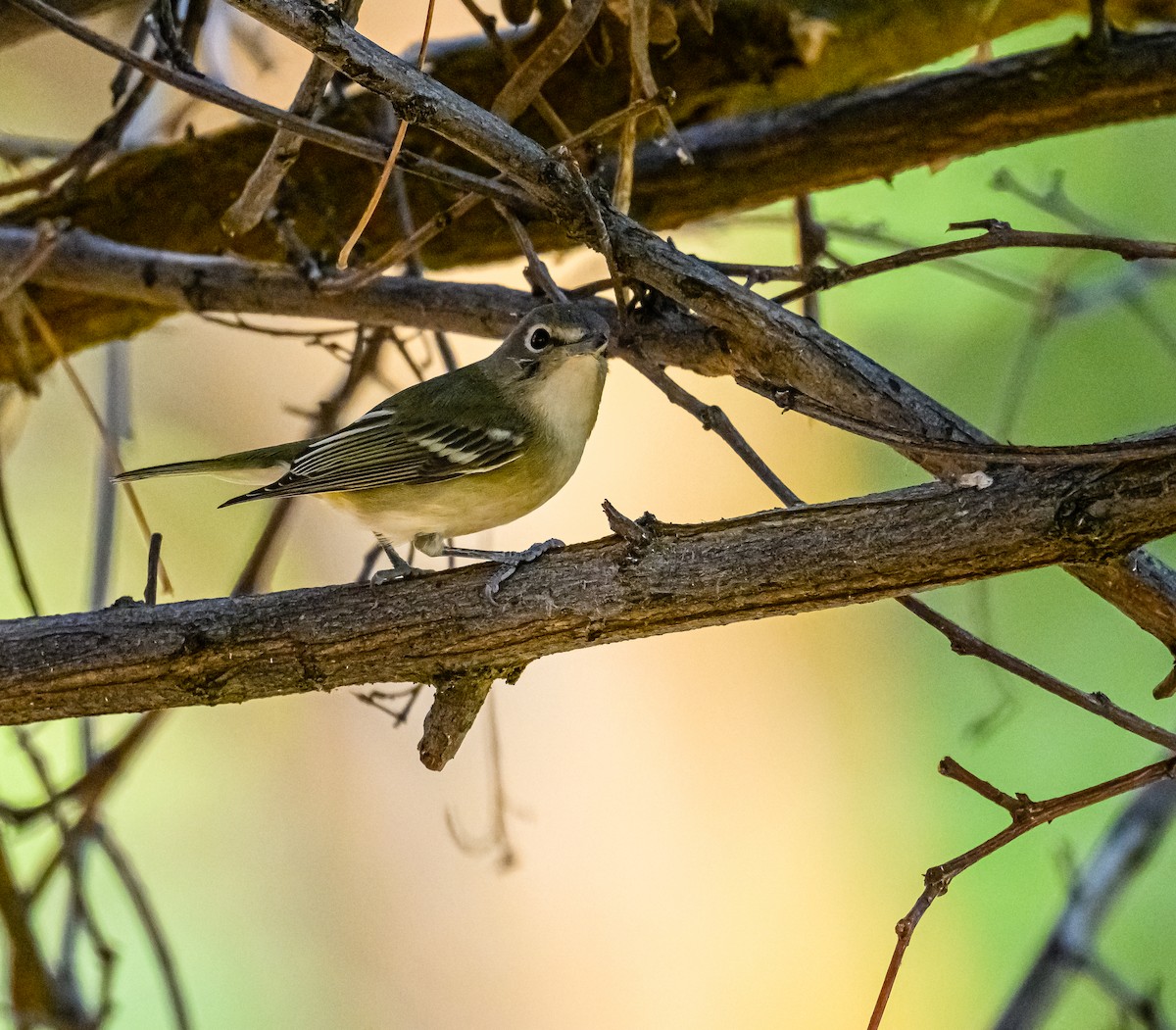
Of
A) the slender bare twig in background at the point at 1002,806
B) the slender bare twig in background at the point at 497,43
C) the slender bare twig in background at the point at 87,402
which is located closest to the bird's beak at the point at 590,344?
the slender bare twig in background at the point at 497,43

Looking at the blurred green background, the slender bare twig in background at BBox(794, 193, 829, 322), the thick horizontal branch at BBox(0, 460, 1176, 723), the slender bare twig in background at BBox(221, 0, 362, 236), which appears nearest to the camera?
the thick horizontal branch at BBox(0, 460, 1176, 723)

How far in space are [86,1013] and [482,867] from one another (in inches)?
54.1

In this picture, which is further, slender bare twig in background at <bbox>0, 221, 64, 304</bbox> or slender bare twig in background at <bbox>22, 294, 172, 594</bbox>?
slender bare twig in background at <bbox>0, 221, 64, 304</bbox>

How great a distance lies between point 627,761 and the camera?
12.6 feet

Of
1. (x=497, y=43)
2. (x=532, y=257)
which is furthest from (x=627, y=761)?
(x=497, y=43)

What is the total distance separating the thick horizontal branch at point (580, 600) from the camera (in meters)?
1.34

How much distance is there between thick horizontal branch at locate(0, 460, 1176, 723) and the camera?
1343 mm

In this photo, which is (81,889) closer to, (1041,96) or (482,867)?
(482,867)

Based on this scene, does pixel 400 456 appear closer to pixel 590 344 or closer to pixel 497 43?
pixel 590 344

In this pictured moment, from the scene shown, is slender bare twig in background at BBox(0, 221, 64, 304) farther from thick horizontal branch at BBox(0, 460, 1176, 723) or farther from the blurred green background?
the blurred green background

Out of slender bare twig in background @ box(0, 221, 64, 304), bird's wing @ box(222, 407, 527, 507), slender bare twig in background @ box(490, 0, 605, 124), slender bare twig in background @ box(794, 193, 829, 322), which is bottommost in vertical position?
bird's wing @ box(222, 407, 527, 507)

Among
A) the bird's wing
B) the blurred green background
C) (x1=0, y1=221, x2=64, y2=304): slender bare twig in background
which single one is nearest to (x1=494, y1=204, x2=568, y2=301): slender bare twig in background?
the bird's wing

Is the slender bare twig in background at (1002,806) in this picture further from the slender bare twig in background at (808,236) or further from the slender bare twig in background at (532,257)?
the slender bare twig in background at (808,236)

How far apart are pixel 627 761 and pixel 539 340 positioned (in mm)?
2049
